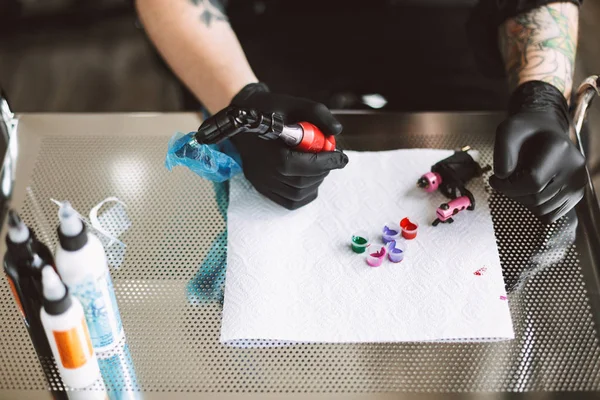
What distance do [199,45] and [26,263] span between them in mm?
673

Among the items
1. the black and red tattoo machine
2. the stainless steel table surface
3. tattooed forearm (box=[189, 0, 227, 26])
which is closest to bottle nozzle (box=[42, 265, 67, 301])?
the stainless steel table surface

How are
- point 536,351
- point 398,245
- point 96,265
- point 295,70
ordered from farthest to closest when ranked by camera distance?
point 295,70
point 398,245
point 536,351
point 96,265

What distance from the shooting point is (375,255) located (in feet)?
3.52

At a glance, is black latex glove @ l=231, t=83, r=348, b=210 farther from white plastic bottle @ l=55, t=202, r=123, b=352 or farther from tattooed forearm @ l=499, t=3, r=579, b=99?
tattooed forearm @ l=499, t=3, r=579, b=99

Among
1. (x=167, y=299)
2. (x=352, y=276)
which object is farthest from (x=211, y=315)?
(x=352, y=276)

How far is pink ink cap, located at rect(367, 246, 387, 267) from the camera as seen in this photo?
3.49 feet

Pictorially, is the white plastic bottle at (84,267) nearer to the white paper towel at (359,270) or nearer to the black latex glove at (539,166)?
the white paper towel at (359,270)

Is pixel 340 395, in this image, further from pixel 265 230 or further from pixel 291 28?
pixel 291 28

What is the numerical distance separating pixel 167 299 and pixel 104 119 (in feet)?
1.41

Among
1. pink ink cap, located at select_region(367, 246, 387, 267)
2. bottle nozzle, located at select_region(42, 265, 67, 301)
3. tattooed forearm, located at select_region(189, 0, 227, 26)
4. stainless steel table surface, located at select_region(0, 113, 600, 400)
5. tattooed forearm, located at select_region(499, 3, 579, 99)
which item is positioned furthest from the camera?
tattooed forearm, located at select_region(189, 0, 227, 26)

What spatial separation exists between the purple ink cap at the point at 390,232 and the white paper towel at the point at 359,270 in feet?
0.04

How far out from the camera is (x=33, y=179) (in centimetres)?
120

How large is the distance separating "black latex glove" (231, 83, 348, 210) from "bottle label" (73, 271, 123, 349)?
320 millimetres

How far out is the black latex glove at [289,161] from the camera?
1097 millimetres
